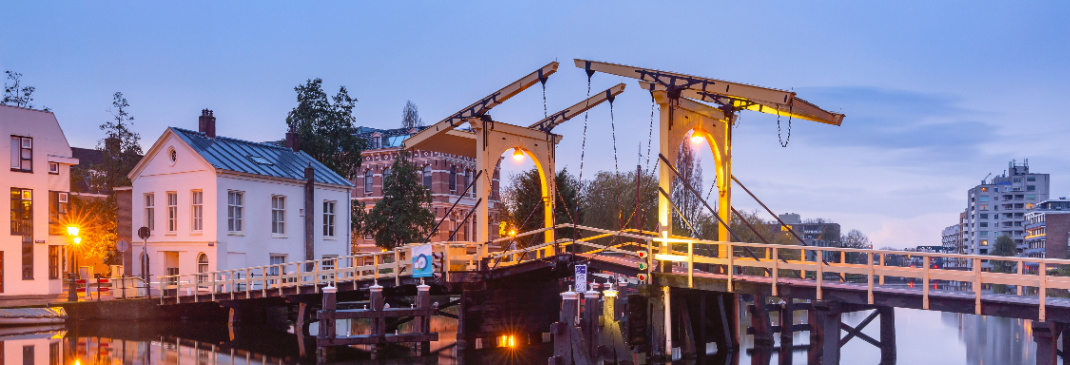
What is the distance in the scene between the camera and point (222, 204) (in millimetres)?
39438

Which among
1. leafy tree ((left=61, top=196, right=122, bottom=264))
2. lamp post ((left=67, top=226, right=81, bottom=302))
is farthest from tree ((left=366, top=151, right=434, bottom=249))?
lamp post ((left=67, top=226, right=81, bottom=302))

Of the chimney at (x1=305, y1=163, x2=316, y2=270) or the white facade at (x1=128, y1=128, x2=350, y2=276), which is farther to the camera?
the chimney at (x1=305, y1=163, x2=316, y2=270)

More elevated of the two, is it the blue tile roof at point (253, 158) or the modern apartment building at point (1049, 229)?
the blue tile roof at point (253, 158)

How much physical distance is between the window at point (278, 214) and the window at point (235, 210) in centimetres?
168

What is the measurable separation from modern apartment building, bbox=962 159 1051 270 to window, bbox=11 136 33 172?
135469 millimetres

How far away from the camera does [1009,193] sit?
14625 centimetres

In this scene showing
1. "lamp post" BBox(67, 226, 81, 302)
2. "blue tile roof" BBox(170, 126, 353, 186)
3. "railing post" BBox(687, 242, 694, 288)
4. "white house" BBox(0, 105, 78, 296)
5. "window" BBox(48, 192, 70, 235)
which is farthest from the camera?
"window" BBox(48, 192, 70, 235)

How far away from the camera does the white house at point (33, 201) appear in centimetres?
3919

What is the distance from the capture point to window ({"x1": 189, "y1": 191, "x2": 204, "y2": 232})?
40312mm

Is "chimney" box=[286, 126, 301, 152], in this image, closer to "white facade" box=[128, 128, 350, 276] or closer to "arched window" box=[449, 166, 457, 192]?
"white facade" box=[128, 128, 350, 276]

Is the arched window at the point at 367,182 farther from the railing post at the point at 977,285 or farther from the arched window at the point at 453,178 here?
the railing post at the point at 977,285

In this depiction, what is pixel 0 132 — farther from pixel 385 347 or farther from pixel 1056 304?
pixel 1056 304

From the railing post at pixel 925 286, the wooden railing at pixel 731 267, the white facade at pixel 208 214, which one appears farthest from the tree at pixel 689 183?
the railing post at pixel 925 286

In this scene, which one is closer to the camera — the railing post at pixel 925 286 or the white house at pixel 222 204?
the railing post at pixel 925 286
